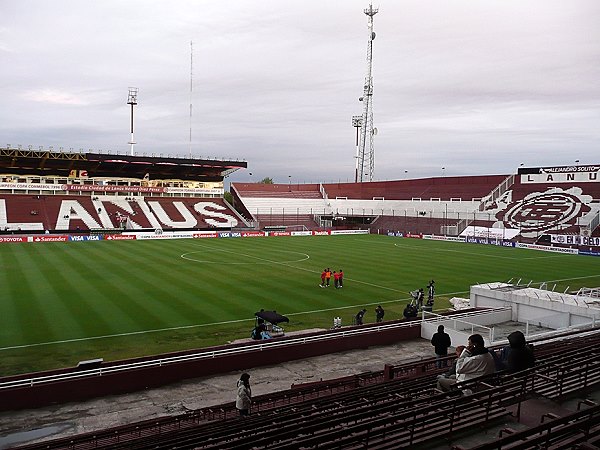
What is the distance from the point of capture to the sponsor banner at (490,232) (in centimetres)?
6129

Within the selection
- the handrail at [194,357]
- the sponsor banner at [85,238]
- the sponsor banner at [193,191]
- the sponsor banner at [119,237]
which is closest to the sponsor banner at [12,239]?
the sponsor banner at [85,238]

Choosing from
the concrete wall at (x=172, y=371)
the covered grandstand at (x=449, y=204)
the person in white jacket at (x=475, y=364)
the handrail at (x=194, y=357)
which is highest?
the covered grandstand at (x=449, y=204)

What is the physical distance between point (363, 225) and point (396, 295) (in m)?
54.8

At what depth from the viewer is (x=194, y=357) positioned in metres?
14.4

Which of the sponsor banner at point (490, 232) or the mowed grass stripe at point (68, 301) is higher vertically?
the sponsor banner at point (490, 232)

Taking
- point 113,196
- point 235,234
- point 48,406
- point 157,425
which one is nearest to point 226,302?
point 48,406

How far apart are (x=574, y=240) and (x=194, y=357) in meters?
52.1

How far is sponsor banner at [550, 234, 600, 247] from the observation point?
53312mm

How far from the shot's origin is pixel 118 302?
24266 mm

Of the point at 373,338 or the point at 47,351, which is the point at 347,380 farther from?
the point at 47,351

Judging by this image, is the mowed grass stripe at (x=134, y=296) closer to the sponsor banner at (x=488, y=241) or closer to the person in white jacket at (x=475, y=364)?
the person in white jacket at (x=475, y=364)

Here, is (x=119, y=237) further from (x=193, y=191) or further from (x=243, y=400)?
(x=243, y=400)

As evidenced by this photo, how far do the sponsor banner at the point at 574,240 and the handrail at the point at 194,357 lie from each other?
43931 millimetres

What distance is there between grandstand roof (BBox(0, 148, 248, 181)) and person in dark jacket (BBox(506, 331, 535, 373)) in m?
69.6
